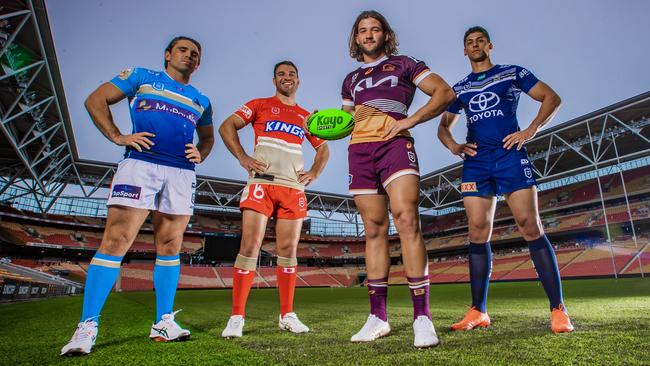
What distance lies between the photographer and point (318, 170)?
3.89m

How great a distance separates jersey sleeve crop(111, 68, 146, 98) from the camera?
282 centimetres

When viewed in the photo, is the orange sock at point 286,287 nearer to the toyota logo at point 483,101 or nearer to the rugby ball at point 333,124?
the rugby ball at point 333,124

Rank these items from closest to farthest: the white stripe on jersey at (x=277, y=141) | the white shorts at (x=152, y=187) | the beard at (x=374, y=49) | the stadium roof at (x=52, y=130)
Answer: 1. the white shorts at (x=152, y=187)
2. the beard at (x=374, y=49)
3. the white stripe on jersey at (x=277, y=141)
4. the stadium roof at (x=52, y=130)

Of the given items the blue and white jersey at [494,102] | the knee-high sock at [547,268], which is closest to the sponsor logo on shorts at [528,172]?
the blue and white jersey at [494,102]

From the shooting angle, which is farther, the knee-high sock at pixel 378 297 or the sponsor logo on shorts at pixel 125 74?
the sponsor logo on shorts at pixel 125 74

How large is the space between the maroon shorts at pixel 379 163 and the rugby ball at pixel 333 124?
0.15 m

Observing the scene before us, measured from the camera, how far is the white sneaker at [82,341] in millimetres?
2059

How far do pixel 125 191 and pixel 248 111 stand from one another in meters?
1.57

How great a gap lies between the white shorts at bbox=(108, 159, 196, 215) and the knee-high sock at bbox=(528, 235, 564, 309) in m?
2.99

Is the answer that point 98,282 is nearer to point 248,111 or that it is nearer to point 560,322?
point 248,111

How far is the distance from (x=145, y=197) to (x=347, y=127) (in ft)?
5.46

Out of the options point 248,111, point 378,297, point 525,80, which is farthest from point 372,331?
point 525,80

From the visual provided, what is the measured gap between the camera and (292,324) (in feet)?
10.1

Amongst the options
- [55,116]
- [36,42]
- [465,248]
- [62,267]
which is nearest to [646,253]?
[465,248]
